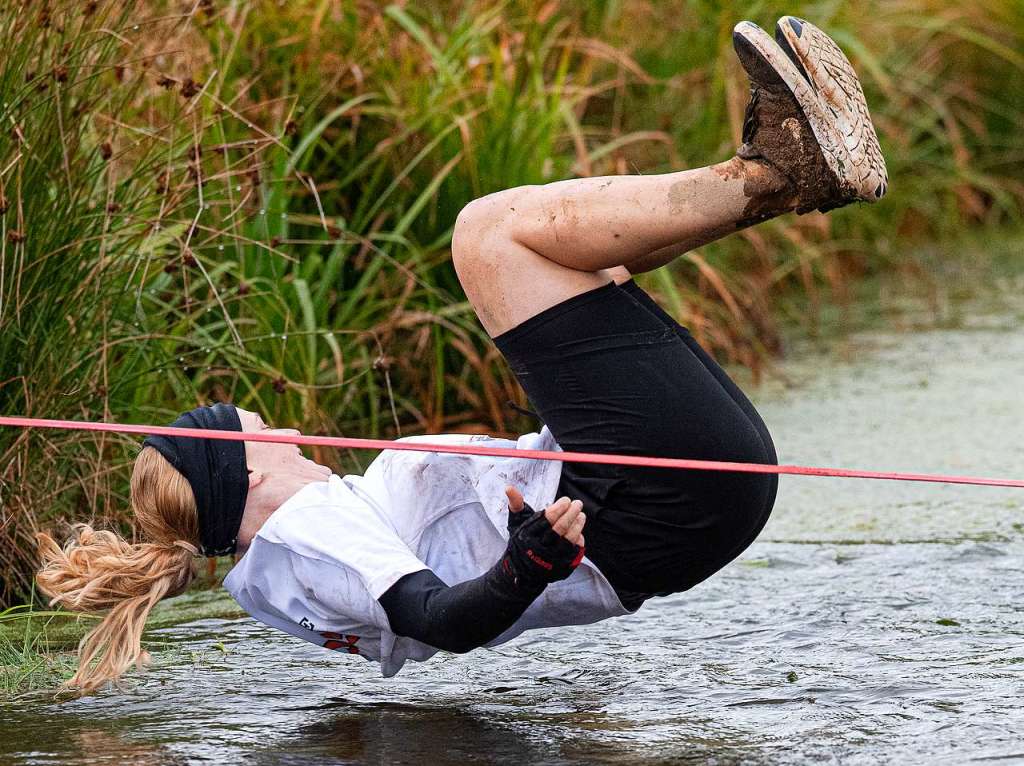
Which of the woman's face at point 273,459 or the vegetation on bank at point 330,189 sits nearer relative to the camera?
the woman's face at point 273,459

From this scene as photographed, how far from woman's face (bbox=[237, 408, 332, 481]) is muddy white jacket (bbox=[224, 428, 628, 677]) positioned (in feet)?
0.24

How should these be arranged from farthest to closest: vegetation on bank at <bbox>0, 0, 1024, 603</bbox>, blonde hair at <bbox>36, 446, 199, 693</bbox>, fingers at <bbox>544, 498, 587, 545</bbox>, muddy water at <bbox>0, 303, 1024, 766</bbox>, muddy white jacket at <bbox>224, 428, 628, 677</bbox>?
vegetation on bank at <bbox>0, 0, 1024, 603</bbox>, blonde hair at <bbox>36, 446, 199, 693</bbox>, muddy white jacket at <bbox>224, 428, 628, 677</bbox>, muddy water at <bbox>0, 303, 1024, 766</bbox>, fingers at <bbox>544, 498, 587, 545</bbox>

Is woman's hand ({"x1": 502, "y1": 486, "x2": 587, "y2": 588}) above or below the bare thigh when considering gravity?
below

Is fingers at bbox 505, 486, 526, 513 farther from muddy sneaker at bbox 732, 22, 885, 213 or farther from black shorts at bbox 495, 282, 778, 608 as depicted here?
muddy sneaker at bbox 732, 22, 885, 213

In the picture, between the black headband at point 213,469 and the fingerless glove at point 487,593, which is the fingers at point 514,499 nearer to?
the fingerless glove at point 487,593

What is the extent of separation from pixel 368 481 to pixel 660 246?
2.24 feet

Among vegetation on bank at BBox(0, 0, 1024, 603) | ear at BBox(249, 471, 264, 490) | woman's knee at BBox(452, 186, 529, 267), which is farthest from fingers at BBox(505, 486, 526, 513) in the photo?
vegetation on bank at BBox(0, 0, 1024, 603)

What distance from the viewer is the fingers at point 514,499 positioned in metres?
2.36

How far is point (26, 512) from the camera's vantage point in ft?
11.1

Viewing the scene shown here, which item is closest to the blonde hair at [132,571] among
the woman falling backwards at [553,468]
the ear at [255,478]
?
the woman falling backwards at [553,468]

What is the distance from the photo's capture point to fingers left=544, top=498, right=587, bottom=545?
2.30m

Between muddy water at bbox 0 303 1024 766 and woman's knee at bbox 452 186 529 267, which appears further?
woman's knee at bbox 452 186 529 267

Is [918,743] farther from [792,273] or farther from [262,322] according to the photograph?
[792,273]

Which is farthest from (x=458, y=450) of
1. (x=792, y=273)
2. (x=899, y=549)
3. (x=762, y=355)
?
(x=792, y=273)
